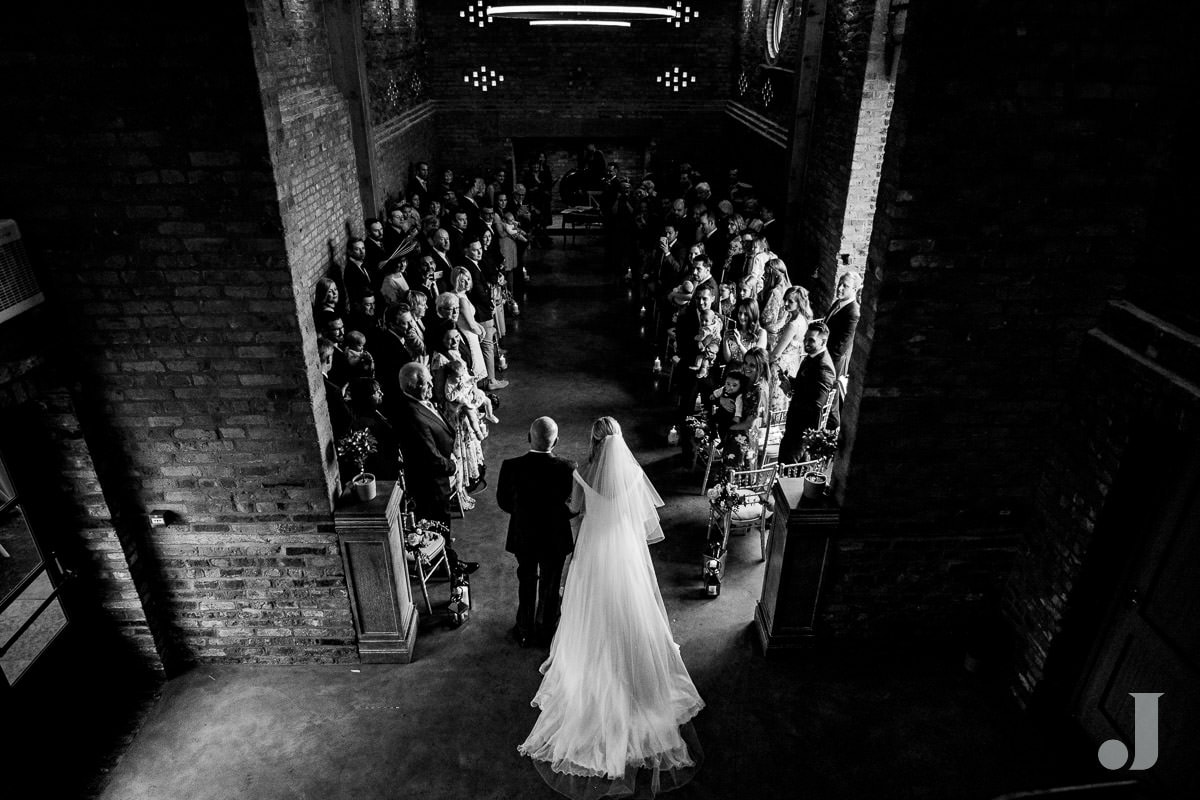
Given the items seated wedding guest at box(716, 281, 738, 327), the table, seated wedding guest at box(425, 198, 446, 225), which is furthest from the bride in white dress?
the table

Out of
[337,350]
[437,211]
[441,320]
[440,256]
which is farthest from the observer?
[437,211]

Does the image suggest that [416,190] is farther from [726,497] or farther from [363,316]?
[726,497]

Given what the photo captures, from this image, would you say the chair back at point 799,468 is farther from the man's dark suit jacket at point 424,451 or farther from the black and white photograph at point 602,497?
the man's dark suit jacket at point 424,451

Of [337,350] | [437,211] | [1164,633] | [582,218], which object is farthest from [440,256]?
[582,218]

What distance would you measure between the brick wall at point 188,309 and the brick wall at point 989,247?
338 cm

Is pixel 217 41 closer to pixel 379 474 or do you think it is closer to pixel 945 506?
pixel 379 474

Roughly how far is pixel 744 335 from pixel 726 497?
2.12 metres

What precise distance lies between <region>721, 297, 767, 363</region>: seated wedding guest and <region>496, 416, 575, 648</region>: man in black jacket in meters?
2.53

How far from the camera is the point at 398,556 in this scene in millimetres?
5055

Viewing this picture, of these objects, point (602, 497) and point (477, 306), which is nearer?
point (602, 497)

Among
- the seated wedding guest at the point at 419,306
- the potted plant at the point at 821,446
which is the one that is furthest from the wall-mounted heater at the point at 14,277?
the potted plant at the point at 821,446

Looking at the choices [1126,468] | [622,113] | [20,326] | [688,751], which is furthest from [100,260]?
[622,113]

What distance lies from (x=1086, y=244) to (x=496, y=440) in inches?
226

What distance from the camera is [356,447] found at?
519 cm
